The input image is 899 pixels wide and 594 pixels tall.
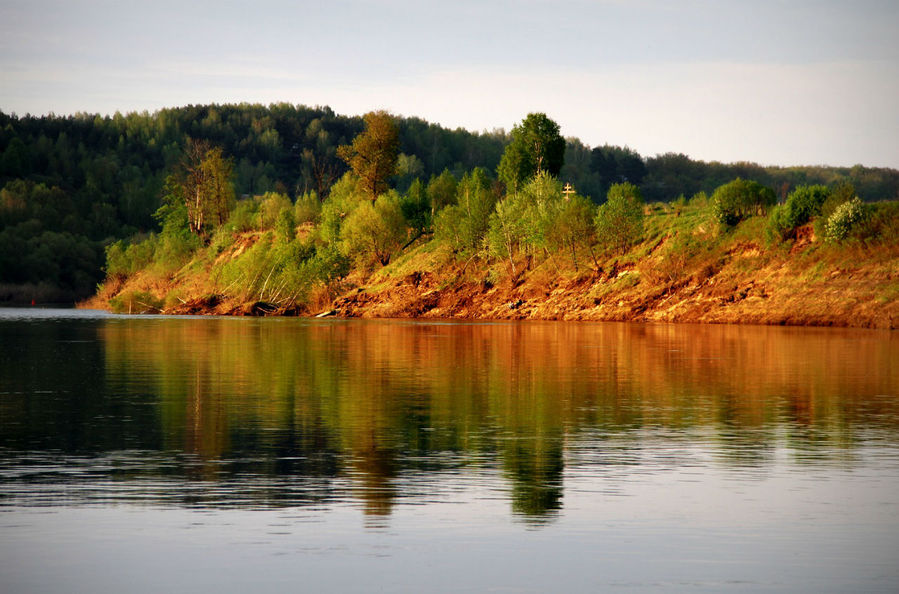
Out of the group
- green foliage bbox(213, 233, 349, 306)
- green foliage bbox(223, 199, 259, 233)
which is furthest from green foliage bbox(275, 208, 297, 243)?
green foliage bbox(223, 199, 259, 233)

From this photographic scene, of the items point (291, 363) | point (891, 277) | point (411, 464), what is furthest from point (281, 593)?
point (891, 277)

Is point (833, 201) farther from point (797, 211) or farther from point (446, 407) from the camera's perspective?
point (446, 407)

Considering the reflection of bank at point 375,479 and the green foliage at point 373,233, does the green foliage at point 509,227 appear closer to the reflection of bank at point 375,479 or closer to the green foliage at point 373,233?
the green foliage at point 373,233

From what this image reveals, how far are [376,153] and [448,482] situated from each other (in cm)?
13410

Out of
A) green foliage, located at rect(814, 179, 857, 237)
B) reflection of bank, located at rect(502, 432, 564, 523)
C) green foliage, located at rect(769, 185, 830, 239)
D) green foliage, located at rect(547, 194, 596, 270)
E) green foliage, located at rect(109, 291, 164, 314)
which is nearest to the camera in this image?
reflection of bank, located at rect(502, 432, 564, 523)

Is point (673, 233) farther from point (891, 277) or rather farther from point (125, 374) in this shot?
point (125, 374)

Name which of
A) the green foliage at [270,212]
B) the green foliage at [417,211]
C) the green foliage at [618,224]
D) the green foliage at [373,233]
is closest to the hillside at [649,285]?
the green foliage at [618,224]

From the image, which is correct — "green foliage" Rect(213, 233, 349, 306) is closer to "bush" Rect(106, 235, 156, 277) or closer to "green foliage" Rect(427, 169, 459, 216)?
"green foliage" Rect(427, 169, 459, 216)

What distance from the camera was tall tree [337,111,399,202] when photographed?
486ft

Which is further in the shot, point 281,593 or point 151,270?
point 151,270

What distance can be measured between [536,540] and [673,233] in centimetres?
10182

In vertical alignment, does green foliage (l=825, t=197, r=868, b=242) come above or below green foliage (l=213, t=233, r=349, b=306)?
above

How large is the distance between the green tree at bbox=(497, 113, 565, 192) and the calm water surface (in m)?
96.7

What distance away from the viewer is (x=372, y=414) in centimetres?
2703
